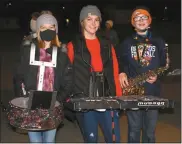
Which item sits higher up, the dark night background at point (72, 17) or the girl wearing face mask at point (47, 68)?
the dark night background at point (72, 17)

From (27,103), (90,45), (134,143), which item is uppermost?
(90,45)

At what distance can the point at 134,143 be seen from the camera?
196 inches

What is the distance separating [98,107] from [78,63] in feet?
2.68

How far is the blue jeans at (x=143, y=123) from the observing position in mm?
4754

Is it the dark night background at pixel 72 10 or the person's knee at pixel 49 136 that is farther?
the dark night background at pixel 72 10

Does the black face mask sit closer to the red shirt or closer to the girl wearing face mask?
the girl wearing face mask

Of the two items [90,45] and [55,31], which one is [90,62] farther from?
[55,31]

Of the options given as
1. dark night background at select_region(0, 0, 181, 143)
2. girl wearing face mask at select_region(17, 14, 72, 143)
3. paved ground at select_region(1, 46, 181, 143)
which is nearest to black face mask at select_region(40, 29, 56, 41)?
girl wearing face mask at select_region(17, 14, 72, 143)

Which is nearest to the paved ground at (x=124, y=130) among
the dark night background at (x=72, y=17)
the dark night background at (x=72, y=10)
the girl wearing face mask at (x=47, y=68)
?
the girl wearing face mask at (x=47, y=68)

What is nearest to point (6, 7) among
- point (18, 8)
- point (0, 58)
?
point (18, 8)

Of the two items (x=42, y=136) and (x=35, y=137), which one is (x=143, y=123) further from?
(x=35, y=137)

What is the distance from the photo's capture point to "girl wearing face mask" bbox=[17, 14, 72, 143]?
164 inches

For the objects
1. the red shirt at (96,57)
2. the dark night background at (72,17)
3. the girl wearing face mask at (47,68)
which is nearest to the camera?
the girl wearing face mask at (47,68)

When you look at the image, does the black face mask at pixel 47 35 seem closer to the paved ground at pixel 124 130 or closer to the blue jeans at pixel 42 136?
the blue jeans at pixel 42 136
